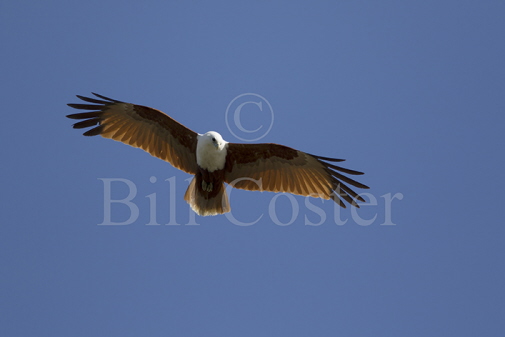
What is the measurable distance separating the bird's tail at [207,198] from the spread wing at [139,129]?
30 centimetres

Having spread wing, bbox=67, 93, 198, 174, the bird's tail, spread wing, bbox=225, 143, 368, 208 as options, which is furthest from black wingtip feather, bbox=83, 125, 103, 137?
spread wing, bbox=225, 143, 368, 208

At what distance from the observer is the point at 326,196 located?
10102 millimetres

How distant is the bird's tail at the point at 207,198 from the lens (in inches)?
391

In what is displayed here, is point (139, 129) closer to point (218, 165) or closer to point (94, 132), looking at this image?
point (94, 132)

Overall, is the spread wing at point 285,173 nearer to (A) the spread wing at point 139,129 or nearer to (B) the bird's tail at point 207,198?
(B) the bird's tail at point 207,198

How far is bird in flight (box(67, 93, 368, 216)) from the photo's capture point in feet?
32.3

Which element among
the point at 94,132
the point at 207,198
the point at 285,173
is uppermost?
the point at 94,132

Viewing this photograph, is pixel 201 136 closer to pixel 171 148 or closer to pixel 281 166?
pixel 171 148

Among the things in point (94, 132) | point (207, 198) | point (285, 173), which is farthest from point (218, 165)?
point (94, 132)

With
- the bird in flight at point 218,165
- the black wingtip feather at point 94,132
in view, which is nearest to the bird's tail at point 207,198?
the bird in flight at point 218,165

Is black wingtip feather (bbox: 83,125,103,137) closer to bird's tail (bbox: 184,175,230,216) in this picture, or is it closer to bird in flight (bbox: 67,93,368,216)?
bird in flight (bbox: 67,93,368,216)

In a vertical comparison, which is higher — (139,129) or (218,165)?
(139,129)

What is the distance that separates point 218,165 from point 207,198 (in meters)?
0.64

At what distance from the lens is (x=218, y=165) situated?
31.9 ft
